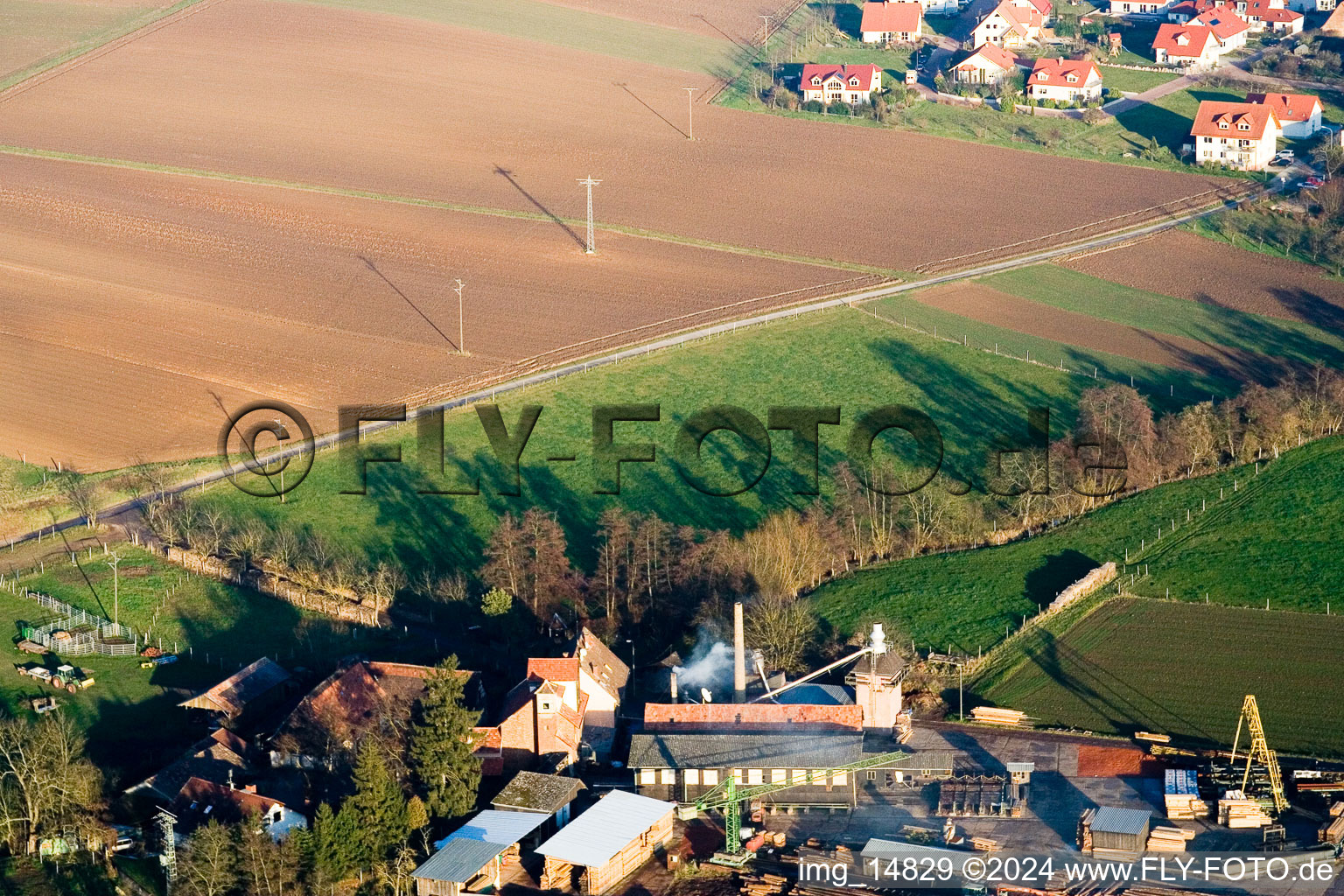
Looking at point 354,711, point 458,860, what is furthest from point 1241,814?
point 354,711

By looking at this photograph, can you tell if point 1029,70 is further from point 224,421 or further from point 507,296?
point 224,421

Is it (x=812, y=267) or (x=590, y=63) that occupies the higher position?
(x=590, y=63)

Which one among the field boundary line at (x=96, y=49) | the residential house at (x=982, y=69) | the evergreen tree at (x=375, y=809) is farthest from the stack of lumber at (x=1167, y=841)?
the field boundary line at (x=96, y=49)

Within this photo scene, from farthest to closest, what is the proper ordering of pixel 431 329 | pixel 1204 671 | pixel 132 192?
pixel 132 192 < pixel 431 329 < pixel 1204 671

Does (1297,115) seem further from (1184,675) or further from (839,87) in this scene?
(1184,675)

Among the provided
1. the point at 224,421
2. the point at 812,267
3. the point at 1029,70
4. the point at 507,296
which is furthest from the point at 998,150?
the point at 224,421

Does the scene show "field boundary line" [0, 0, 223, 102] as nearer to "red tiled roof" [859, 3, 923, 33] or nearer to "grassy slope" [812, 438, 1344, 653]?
"red tiled roof" [859, 3, 923, 33]

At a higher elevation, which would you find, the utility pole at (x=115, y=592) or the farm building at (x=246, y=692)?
the utility pole at (x=115, y=592)

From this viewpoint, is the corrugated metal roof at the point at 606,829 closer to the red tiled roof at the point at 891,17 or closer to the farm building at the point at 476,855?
the farm building at the point at 476,855
